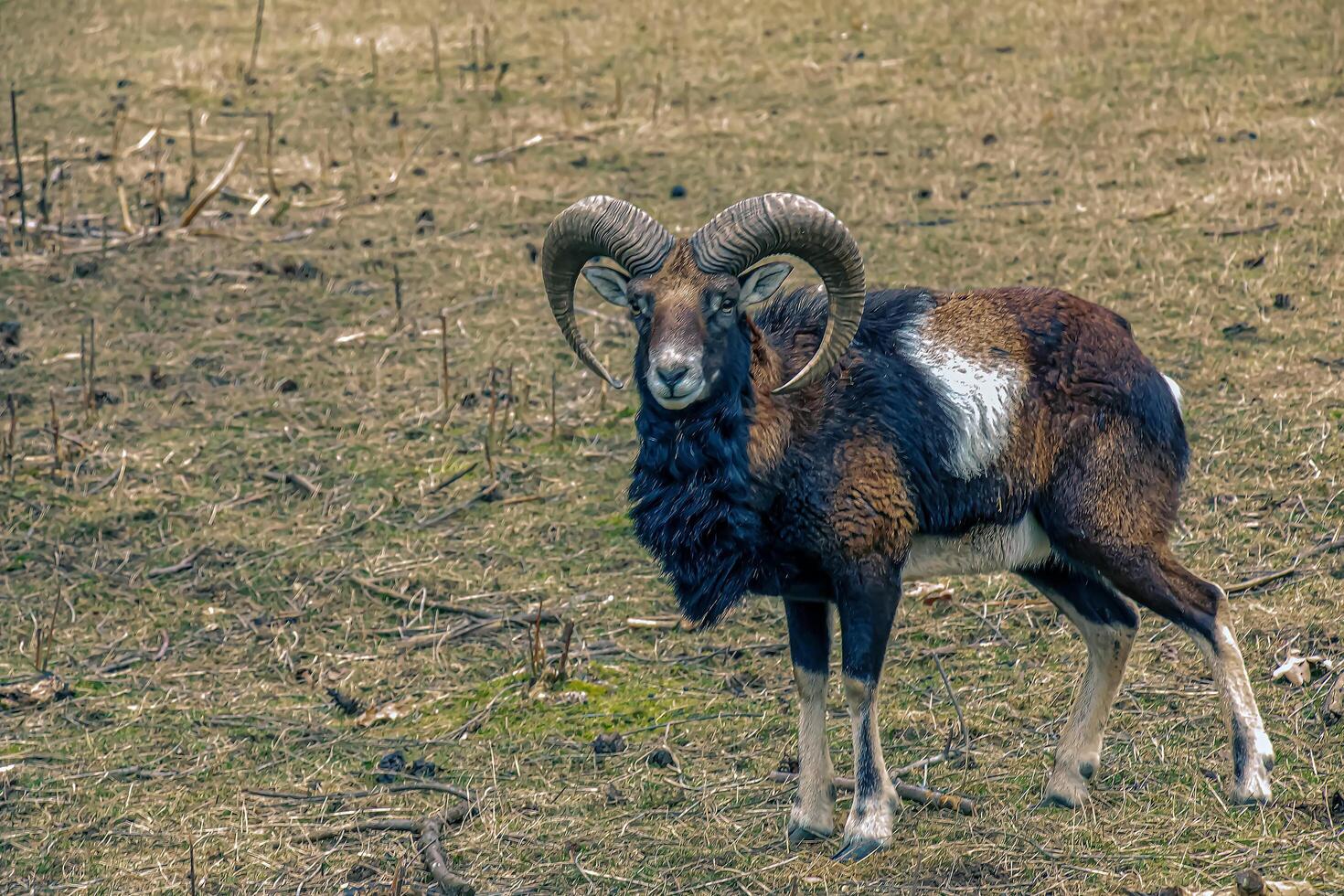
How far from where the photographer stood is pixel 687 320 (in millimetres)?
6359

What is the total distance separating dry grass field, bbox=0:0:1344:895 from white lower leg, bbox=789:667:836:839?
0.43ft

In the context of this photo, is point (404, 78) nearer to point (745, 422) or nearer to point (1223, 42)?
point (1223, 42)

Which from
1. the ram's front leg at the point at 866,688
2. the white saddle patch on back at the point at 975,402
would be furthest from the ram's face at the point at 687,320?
the ram's front leg at the point at 866,688

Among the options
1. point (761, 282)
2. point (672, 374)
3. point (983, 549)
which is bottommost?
point (983, 549)

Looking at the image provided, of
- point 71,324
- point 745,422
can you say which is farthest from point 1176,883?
point 71,324

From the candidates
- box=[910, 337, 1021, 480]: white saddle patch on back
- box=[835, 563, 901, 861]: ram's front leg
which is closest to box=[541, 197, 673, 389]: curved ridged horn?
box=[910, 337, 1021, 480]: white saddle patch on back

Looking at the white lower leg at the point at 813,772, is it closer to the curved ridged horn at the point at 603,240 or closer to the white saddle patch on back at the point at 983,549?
the white saddle patch on back at the point at 983,549

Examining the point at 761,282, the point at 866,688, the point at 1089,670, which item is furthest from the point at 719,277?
the point at 1089,670

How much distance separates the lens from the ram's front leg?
6.39 metres

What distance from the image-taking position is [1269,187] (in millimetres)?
12641

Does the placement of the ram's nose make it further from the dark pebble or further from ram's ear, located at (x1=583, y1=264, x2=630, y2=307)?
the dark pebble

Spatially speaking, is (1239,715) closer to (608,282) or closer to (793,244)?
(793,244)

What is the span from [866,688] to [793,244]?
1.69 m

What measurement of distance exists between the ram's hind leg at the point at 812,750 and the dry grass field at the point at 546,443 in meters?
0.14
